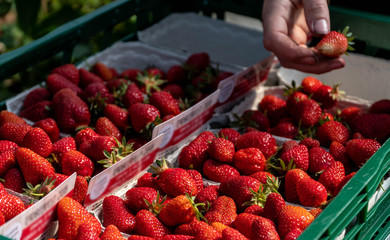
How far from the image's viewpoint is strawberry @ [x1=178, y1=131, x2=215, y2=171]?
1.80 meters

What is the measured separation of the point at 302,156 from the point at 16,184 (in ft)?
3.16

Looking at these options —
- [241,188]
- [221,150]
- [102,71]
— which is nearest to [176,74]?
[102,71]

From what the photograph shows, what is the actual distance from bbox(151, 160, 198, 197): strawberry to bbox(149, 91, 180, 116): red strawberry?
15.7 inches

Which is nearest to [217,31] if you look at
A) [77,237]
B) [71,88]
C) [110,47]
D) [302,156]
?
[110,47]

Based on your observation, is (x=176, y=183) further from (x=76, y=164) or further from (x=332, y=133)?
(x=332, y=133)

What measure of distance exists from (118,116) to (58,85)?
38 centimetres

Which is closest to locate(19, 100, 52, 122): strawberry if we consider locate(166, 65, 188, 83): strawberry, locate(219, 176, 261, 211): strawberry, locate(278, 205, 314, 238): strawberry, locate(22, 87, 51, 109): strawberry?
locate(22, 87, 51, 109): strawberry

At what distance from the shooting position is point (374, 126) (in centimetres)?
194

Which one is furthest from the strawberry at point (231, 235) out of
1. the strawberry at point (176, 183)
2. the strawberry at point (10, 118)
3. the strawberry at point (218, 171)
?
the strawberry at point (10, 118)

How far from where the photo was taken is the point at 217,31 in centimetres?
275

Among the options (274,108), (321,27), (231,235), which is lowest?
(274,108)

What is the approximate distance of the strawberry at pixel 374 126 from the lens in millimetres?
1921

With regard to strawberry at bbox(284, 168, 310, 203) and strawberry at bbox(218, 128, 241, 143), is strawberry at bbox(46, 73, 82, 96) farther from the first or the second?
strawberry at bbox(284, 168, 310, 203)

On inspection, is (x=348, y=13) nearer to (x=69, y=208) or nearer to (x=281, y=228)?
(x=281, y=228)
